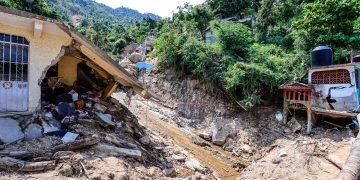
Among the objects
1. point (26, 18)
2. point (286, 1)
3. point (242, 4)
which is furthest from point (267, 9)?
point (26, 18)

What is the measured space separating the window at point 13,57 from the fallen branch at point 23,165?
3.00 m

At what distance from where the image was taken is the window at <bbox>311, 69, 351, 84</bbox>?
45.1 ft

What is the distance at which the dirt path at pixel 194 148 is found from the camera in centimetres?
1105

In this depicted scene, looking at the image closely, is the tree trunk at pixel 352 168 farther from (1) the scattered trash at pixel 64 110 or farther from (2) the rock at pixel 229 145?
(1) the scattered trash at pixel 64 110

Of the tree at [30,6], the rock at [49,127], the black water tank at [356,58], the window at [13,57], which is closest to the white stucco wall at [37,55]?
the window at [13,57]

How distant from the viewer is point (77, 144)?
23.0 ft

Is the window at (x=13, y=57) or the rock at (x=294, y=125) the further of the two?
the rock at (x=294, y=125)

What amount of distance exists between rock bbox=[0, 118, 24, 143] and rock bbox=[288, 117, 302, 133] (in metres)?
13.3

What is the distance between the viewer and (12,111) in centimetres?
789

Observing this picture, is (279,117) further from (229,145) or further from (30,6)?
(30,6)

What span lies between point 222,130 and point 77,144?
9927 mm

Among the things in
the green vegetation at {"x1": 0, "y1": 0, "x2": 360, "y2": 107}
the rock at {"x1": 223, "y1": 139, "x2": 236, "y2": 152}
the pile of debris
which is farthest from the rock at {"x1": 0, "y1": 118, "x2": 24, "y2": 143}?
the green vegetation at {"x1": 0, "y1": 0, "x2": 360, "y2": 107}

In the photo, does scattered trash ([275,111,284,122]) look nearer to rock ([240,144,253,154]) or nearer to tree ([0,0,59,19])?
rock ([240,144,253,154])

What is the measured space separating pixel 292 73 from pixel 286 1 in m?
11.2
